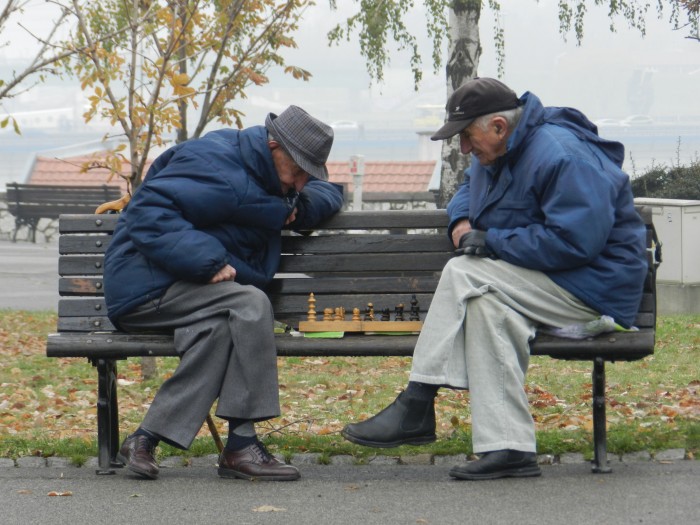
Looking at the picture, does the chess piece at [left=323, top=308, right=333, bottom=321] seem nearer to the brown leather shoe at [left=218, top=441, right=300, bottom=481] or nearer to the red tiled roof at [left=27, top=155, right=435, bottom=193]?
the brown leather shoe at [left=218, top=441, right=300, bottom=481]

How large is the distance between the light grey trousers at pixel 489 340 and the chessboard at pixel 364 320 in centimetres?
38

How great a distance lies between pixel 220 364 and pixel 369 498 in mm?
739

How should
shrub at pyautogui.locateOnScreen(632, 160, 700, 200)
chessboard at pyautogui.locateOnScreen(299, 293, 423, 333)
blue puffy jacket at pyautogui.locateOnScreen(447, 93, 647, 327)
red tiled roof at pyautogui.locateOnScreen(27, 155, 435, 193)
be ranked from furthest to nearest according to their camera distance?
red tiled roof at pyautogui.locateOnScreen(27, 155, 435, 193) < shrub at pyautogui.locateOnScreen(632, 160, 700, 200) < chessboard at pyautogui.locateOnScreen(299, 293, 423, 333) < blue puffy jacket at pyautogui.locateOnScreen(447, 93, 647, 327)

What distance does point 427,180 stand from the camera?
34.7m

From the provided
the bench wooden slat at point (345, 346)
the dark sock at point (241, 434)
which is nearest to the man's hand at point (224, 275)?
the bench wooden slat at point (345, 346)

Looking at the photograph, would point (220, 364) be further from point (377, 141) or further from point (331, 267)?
point (377, 141)

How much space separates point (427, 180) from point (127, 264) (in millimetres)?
30257

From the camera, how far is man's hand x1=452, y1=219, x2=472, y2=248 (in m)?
4.82

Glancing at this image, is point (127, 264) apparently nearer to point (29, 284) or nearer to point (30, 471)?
point (30, 471)

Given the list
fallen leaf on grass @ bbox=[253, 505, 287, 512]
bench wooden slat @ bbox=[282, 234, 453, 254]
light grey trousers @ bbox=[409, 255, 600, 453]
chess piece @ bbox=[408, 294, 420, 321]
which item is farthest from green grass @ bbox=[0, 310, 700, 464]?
fallen leaf on grass @ bbox=[253, 505, 287, 512]

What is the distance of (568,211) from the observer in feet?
14.0

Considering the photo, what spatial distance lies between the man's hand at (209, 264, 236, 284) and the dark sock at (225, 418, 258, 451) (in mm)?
518

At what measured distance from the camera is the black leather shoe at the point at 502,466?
4363 millimetres

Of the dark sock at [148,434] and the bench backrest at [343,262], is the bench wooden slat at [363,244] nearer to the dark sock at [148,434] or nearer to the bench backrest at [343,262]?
the bench backrest at [343,262]
